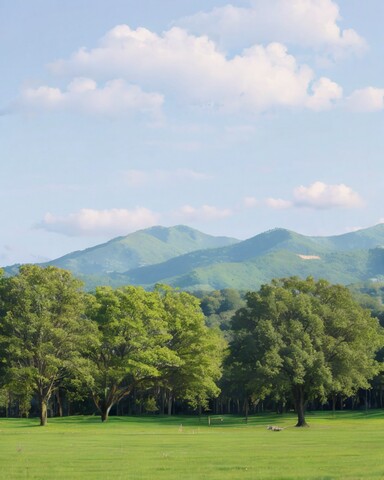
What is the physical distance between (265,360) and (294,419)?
74.9 ft

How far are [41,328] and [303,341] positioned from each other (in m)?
29.4

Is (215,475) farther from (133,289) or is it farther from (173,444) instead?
(133,289)

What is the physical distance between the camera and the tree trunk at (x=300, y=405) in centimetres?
8238

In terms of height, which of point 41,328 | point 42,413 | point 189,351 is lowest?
point 42,413

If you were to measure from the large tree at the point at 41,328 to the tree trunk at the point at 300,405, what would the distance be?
2442 cm

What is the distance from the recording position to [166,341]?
93.9 m

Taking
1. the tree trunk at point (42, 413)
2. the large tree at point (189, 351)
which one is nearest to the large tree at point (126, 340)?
the large tree at point (189, 351)

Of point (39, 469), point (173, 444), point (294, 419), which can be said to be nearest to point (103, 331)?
point (294, 419)

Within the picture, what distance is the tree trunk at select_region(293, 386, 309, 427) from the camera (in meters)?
82.4

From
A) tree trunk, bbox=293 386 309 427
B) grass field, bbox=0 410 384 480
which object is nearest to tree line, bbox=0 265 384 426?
tree trunk, bbox=293 386 309 427

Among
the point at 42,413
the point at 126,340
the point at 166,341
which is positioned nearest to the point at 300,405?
the point at 166,341

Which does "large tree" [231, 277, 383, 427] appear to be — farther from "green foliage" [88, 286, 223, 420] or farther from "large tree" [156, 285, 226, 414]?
"green foliage" [88, 286, 223, 420]

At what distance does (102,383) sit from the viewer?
89.4m

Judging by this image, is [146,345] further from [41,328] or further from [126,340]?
[41,328]
